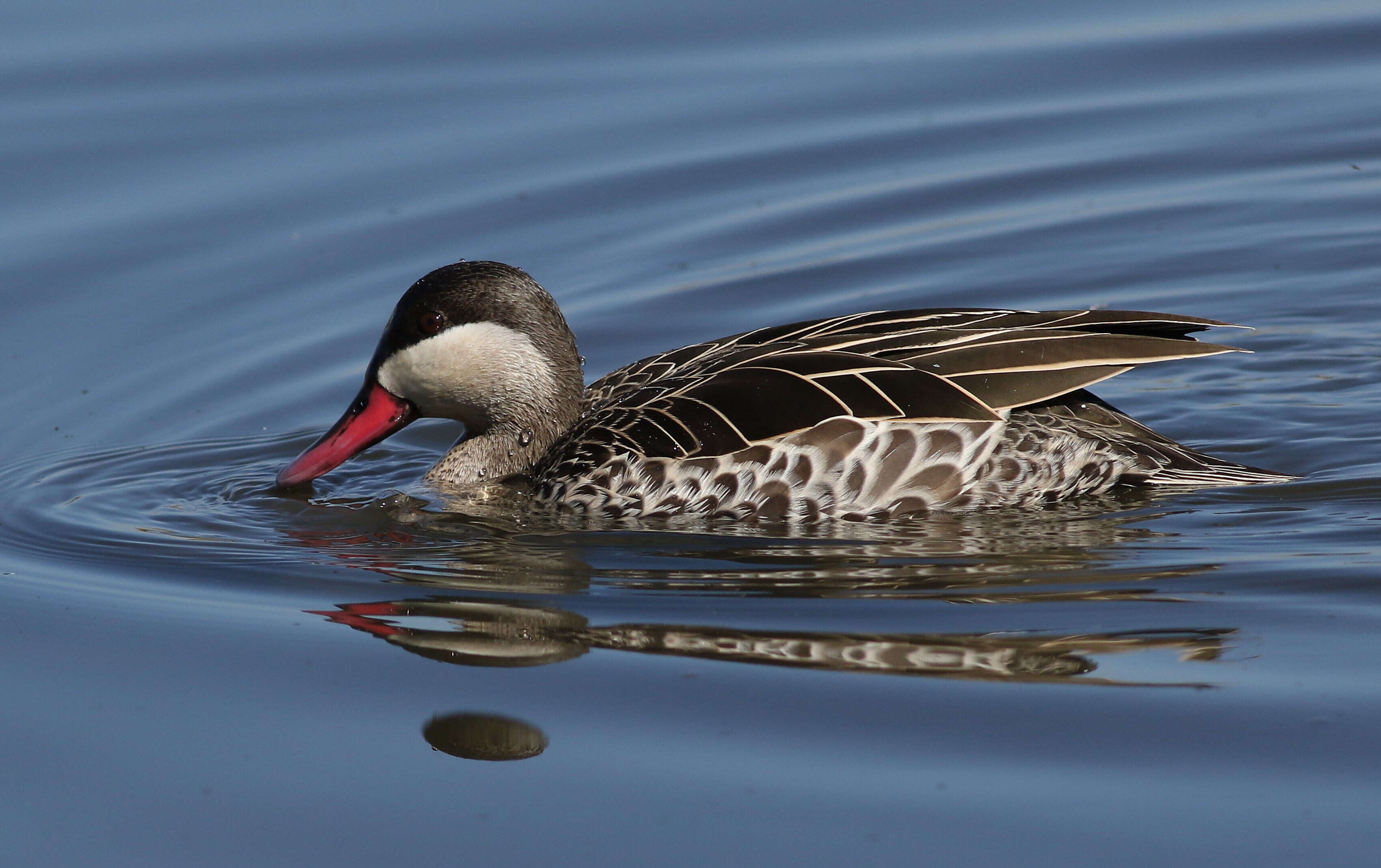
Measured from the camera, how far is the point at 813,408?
23.2 ft

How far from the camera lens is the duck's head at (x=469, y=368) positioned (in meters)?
7.55

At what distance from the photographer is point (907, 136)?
1152 cm

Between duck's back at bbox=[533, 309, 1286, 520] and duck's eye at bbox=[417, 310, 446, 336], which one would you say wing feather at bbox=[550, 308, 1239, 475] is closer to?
duck's back at bbox=[533, 309, 1286, 520]

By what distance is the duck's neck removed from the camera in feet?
25.7

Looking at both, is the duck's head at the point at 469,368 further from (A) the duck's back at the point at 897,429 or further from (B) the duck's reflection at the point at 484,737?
(B) the duck's reflection at the point at 484,737

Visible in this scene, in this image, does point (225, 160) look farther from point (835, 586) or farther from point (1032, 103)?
point (835, 586)

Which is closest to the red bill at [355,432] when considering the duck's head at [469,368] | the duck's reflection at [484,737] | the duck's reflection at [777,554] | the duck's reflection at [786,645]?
the duck's head at [469,368]

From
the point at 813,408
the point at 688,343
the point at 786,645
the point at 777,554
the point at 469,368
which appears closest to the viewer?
the point at 786,645

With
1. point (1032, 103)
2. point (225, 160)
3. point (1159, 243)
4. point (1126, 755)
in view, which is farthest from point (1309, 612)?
point (225, 160)

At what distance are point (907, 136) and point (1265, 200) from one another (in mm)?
2290

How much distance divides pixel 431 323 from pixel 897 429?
2.03 metres

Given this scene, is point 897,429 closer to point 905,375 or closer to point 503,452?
point 905,375

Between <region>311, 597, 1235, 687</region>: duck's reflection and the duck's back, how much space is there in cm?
112

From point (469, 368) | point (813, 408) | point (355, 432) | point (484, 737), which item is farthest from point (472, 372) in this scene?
point (484, 737)
